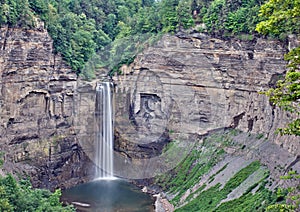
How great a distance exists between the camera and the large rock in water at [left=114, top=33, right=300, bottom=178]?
37.7 m

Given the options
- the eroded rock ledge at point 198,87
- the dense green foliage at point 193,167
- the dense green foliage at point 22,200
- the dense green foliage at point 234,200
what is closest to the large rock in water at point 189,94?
the eroded rock ledge at point 198,87

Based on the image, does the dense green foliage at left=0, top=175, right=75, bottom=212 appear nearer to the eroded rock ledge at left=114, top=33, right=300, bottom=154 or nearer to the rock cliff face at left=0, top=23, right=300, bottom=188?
the rock cliff face at left=0, top=23, right=300, bottom=188

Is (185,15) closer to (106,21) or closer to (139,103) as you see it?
(139,103)

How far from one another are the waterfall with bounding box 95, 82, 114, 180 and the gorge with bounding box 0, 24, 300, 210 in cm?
58

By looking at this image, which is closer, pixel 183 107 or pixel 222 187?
pixel 222 187

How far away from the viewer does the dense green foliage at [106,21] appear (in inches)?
1574

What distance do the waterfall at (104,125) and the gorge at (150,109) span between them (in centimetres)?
58

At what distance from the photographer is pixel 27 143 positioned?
4162 cm

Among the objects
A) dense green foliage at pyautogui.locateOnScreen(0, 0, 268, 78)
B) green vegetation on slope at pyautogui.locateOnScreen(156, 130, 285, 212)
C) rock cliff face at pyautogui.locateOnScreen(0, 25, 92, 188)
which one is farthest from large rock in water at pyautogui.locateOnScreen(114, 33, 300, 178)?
rock cliff face at pyautogui.locateOnScreen(0, 25, 92, 188)

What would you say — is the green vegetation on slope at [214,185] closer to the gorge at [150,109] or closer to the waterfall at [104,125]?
the gorge at [150,109]

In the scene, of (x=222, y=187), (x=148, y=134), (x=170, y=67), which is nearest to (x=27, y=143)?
(x=148, y=134)

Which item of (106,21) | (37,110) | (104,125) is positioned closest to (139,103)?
(104,125)

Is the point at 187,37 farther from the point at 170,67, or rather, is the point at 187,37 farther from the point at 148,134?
the point at 148,134

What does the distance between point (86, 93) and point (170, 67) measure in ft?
28.4
